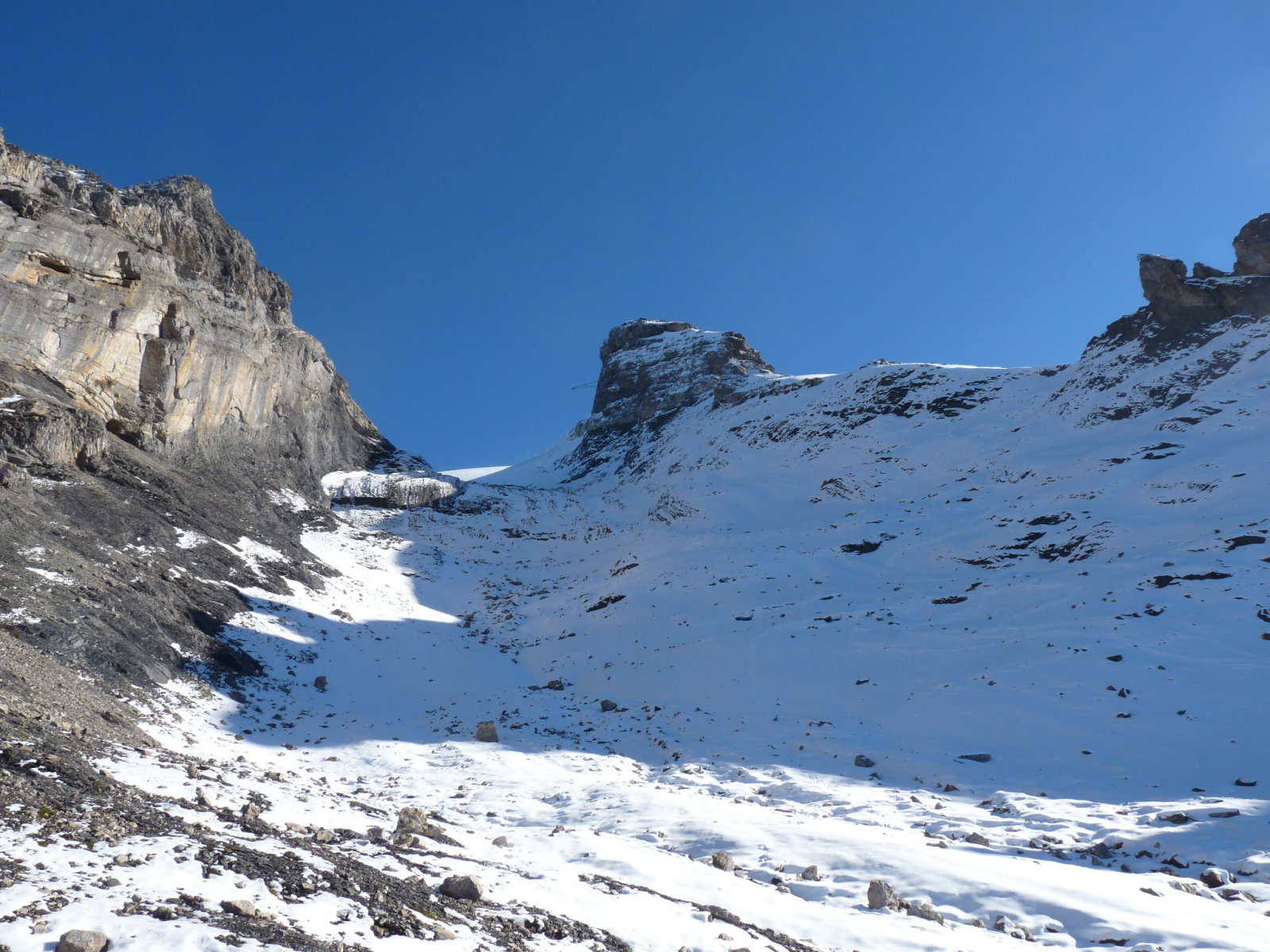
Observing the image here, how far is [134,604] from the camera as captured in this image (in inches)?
685

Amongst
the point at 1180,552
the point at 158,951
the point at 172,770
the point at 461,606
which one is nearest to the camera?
the point at 158,951

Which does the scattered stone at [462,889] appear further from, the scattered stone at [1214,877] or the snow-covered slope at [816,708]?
the scattered stone at [1214,877]

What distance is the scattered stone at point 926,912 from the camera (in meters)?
7.75

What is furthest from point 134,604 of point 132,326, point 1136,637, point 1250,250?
point 1250,250

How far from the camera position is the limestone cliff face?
27.2m

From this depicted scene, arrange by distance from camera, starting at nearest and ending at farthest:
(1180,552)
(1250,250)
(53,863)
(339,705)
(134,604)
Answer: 1. (53,863)
2. (134,604)
3. (339,705)
4. (1180,552)
5. (1250,250)

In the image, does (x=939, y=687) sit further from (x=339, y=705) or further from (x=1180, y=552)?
(x=339, y=705)

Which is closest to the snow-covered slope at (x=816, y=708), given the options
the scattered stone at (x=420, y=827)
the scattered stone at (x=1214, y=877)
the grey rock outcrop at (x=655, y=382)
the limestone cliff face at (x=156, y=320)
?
the scattered stone at (x=1214, y=877)

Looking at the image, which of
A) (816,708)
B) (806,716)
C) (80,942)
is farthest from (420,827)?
(816,708)

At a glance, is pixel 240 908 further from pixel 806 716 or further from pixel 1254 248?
pixel 1254 248

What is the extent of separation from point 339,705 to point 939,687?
1579 cm

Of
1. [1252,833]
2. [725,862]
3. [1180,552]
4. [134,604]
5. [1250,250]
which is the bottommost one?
[725,862]

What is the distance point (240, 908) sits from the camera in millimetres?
5113

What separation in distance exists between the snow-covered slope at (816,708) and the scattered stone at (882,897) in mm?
135
